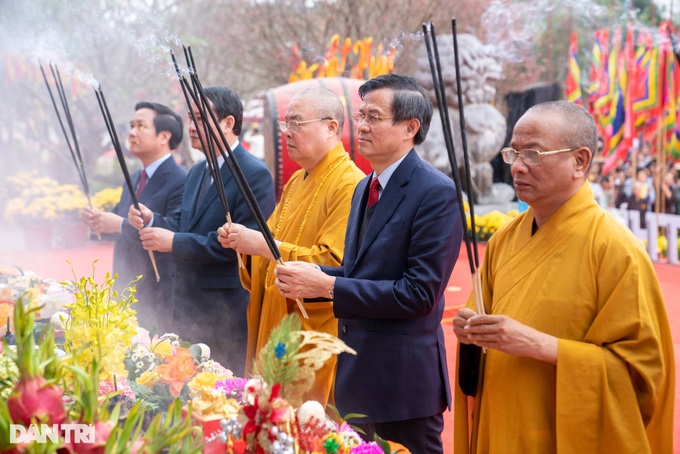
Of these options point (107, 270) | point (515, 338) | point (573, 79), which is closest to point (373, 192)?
point (515, 338)

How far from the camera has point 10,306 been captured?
2.44m

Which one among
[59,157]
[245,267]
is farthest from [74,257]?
[245,267]

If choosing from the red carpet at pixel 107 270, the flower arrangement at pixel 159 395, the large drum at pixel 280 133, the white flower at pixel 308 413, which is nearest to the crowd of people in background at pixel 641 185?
the red carpet at pixel 107 270

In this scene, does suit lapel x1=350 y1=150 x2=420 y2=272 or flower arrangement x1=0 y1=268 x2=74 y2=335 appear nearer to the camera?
suit lapel x1=350 y1=150 x2=420 y2=272

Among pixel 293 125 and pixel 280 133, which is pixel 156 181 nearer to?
pixel 293 125

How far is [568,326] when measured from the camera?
1.62 m

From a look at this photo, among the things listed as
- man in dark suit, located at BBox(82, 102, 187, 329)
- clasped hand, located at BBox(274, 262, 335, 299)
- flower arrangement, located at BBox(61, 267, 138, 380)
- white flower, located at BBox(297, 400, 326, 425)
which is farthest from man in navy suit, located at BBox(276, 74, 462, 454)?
man in dark suit, located at BBox(82, 102, 187, 329)

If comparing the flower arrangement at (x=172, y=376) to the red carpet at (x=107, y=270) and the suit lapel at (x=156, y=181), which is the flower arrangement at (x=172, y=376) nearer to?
the suit lapel at (x=156, y=181)

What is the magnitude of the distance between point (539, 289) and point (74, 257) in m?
7.12

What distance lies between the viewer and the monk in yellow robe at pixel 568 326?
1566 millimetres

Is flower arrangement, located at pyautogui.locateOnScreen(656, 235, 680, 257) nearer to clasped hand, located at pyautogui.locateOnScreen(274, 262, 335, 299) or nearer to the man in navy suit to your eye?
the man in navy suit

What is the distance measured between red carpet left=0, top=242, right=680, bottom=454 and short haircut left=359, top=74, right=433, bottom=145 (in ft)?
7.07

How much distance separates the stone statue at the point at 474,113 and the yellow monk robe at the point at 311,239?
269 inches

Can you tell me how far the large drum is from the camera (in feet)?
20.5
